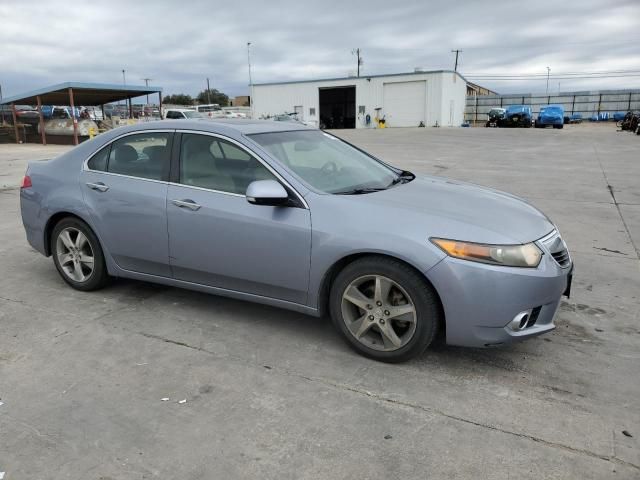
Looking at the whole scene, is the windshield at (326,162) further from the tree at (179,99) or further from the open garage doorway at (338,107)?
the tree at (179,99)

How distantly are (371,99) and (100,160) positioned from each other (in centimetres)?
4469

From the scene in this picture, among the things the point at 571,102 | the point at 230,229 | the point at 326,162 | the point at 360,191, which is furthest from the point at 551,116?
the point at 230,229

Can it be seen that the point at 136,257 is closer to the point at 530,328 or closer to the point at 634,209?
the point at 530,328

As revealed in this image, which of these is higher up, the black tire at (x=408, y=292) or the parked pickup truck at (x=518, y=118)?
the parked pickup truck at (x=518, y=118)

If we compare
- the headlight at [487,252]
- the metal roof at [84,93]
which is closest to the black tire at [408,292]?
the headlight at [487,252]

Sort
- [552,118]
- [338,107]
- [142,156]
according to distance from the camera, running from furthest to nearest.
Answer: [338,107], [552,118], [142,156]

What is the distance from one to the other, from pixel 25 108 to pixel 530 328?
40.6 m

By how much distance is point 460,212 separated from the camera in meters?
3.39

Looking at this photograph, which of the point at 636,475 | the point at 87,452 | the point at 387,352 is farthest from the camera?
the point at 387,352

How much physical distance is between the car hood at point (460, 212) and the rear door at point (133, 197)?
156cm

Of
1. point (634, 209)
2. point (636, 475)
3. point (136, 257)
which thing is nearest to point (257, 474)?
point (636, 475)

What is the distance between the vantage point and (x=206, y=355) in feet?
11.7

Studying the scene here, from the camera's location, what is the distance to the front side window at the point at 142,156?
4137 mm

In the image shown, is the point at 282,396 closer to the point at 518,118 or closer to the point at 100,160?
the point at 100,160
